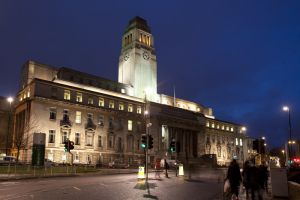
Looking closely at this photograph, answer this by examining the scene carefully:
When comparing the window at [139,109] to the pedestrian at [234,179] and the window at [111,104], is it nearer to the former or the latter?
the window at [111,104]

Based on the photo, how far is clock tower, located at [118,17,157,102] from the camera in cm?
10262

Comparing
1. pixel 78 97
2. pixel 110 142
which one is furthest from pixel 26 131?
pixel 110 142

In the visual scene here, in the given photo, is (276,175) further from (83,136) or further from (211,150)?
(211,150)

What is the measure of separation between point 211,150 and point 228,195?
106 metres

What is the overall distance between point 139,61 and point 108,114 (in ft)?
91.3

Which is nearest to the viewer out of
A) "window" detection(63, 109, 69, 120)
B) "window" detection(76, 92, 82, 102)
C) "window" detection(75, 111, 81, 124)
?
"window" detection(63, 109, 69, 120)

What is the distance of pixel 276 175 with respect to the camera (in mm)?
20531

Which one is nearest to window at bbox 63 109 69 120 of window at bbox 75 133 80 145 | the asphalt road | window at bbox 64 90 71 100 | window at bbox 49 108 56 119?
window at bbox 49 108 56 119

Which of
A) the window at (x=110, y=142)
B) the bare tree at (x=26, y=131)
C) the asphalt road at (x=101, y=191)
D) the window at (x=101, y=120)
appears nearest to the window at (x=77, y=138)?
the window at (x=101, y=120)

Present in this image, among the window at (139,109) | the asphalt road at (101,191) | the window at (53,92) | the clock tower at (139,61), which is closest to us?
the asphalt road at (101,191)

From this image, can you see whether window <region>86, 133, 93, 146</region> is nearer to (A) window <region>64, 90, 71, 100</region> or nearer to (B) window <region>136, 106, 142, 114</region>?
(A) window <region>64, 90, 71, 100</region>

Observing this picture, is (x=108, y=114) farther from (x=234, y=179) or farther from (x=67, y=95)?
(x=234, y=179)

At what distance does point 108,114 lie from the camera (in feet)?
271

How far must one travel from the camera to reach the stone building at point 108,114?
7019 cm
